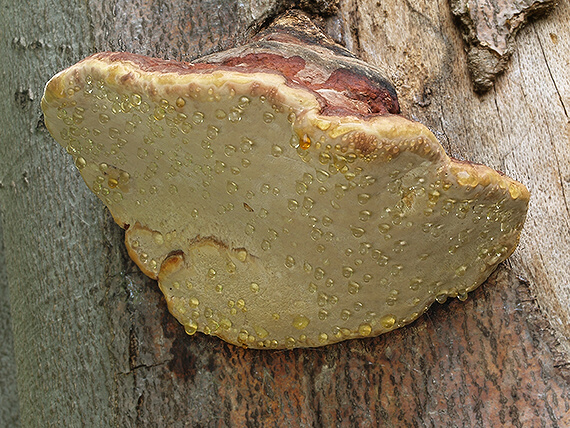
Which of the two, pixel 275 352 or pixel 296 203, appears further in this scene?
pixel 275 352

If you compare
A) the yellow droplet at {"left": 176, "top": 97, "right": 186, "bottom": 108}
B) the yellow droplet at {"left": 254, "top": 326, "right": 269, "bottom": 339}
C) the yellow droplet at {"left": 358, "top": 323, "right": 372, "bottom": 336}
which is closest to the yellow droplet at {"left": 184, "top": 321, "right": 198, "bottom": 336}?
the yellow droplet at {"left": 254, "top": 326, "right": 269, "bottom": 339}

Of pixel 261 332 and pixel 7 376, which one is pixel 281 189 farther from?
pixel 7 376

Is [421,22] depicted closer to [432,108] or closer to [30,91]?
[432,108]

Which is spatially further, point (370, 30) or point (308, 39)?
point (370, 30)

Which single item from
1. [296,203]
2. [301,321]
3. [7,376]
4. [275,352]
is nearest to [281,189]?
[296,203]

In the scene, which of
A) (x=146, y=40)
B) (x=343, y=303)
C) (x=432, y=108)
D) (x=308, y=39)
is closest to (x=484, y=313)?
(x=343, y=303)

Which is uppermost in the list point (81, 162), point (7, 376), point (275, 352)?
point (81, 162)

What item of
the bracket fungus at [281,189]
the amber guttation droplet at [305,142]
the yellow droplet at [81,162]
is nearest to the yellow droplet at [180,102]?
the bracket fungus at [281,189]
